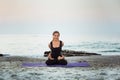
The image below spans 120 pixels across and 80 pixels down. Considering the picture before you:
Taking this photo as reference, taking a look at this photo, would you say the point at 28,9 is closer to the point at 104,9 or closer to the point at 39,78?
the point at 104,9

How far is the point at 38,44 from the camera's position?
795 centimetres

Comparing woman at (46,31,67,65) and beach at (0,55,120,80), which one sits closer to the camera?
beach at (0,55,120,80)

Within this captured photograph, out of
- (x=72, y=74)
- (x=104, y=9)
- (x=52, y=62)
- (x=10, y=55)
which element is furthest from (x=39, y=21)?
(x=72, y=74)

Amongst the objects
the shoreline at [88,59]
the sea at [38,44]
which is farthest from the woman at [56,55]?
the sea at [38,44]

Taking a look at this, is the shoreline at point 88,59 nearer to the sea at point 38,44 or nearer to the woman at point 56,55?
the sea at point 38,44

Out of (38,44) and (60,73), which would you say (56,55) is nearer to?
(60,73)

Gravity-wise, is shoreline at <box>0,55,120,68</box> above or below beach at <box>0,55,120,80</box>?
above

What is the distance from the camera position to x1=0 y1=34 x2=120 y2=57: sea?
7.91m

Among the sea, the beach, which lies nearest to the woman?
the beach

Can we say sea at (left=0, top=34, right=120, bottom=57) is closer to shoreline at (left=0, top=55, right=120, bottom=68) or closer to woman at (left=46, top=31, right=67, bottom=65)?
shoreline at (left=0, top=55, right=120, bottom=68)

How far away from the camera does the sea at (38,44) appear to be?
7.91 metres

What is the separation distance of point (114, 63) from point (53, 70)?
5.52 ft

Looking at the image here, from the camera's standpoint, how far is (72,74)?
5.48 m

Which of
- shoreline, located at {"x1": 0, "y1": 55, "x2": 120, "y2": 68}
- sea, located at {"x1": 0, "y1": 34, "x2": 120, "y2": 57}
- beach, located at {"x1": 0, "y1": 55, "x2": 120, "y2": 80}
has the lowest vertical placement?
beach, located at {"x1": 0, "y1": 55, "x2": 120, "y2": 80}
